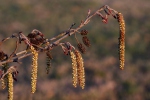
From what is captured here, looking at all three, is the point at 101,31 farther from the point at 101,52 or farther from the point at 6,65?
the point at 6,65

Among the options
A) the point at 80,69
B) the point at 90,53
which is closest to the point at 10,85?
the point at 80,69

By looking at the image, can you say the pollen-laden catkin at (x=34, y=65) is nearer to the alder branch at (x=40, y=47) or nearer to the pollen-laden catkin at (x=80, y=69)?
the alder branch at (x=40, y=47)

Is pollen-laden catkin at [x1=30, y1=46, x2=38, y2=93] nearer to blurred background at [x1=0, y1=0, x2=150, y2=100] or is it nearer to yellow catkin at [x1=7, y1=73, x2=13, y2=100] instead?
yellow catkin at [x1=7, y1=73, x2=13, y2=100]

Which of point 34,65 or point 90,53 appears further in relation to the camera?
point 90,53

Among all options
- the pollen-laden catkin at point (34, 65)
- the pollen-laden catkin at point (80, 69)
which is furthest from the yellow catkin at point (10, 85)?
the pollen-laden catkin at point (80, 69)

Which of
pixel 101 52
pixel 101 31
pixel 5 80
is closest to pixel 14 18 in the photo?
pixel 101 31

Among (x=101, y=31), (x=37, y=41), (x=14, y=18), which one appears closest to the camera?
(x=37, y=41)

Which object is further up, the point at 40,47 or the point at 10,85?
the point at 40,47

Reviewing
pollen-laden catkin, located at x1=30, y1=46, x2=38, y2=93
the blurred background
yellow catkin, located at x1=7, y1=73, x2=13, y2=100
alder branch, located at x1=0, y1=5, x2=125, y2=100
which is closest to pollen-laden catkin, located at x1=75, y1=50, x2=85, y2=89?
alder branch, located at x1=0, y1=5, x2=125, y2=100

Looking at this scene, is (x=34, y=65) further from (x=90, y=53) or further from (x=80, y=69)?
(x=90, y=53)
